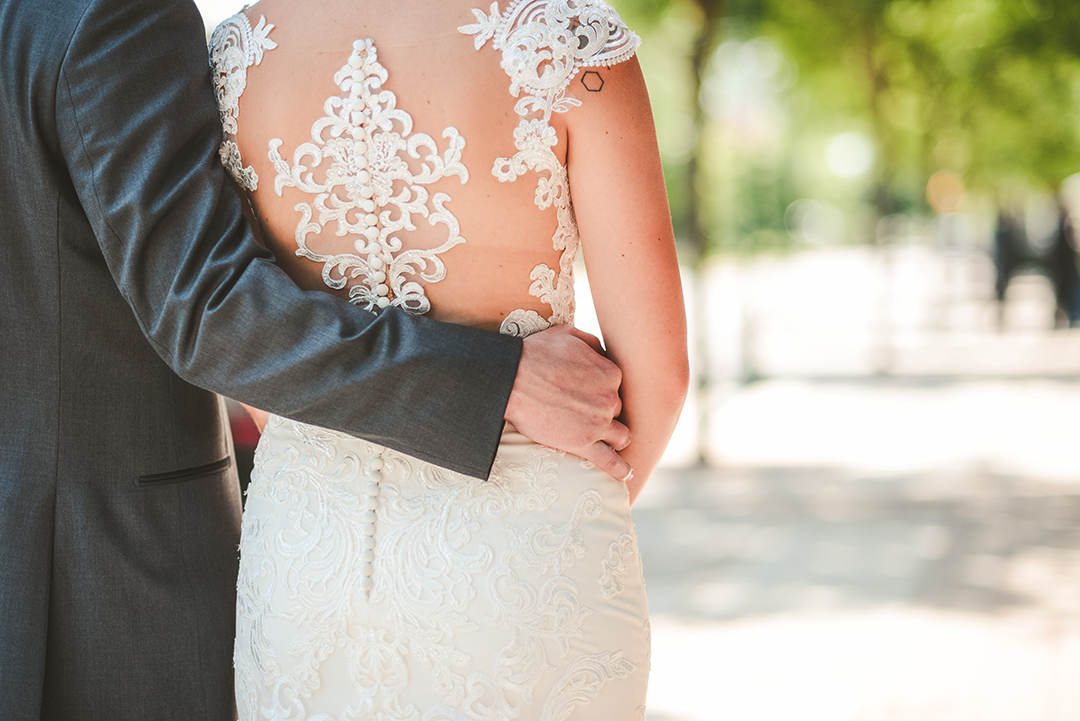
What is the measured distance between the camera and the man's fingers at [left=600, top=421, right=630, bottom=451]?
6.37 ft

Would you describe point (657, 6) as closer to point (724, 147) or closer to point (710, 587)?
point (710, 587)

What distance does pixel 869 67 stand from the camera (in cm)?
1602

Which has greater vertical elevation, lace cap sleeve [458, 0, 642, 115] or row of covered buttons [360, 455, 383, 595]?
lace cap sleeve [458, 0, 642, 115]

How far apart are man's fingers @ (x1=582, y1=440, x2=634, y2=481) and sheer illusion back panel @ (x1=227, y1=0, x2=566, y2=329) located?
0.84 feet

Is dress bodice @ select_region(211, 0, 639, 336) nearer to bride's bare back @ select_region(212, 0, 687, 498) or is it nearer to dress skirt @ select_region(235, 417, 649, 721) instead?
bride's bare back @ select_region(212, 0, 687, 498)

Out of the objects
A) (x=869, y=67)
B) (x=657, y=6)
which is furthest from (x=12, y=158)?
(x=869, y=67)

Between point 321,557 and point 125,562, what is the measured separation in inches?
14.2

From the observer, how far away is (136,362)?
1.93 metres

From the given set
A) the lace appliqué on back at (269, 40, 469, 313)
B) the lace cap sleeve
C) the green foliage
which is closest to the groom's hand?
the lace appliqué on back at (269, 40, 469, 313)

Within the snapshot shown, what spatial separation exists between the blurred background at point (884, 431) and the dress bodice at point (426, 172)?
3184 millimetres

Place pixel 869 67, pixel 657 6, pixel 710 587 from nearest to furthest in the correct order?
pixel 710 587
pixel 657 6
pixel 869 67

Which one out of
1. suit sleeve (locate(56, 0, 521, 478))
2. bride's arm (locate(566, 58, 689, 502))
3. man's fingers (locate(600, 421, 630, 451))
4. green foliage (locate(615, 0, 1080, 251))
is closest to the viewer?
suit sleeve (locate(56, 0, 521, 478))

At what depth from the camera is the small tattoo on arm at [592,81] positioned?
181 cm

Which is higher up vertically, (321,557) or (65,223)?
(65,223)
